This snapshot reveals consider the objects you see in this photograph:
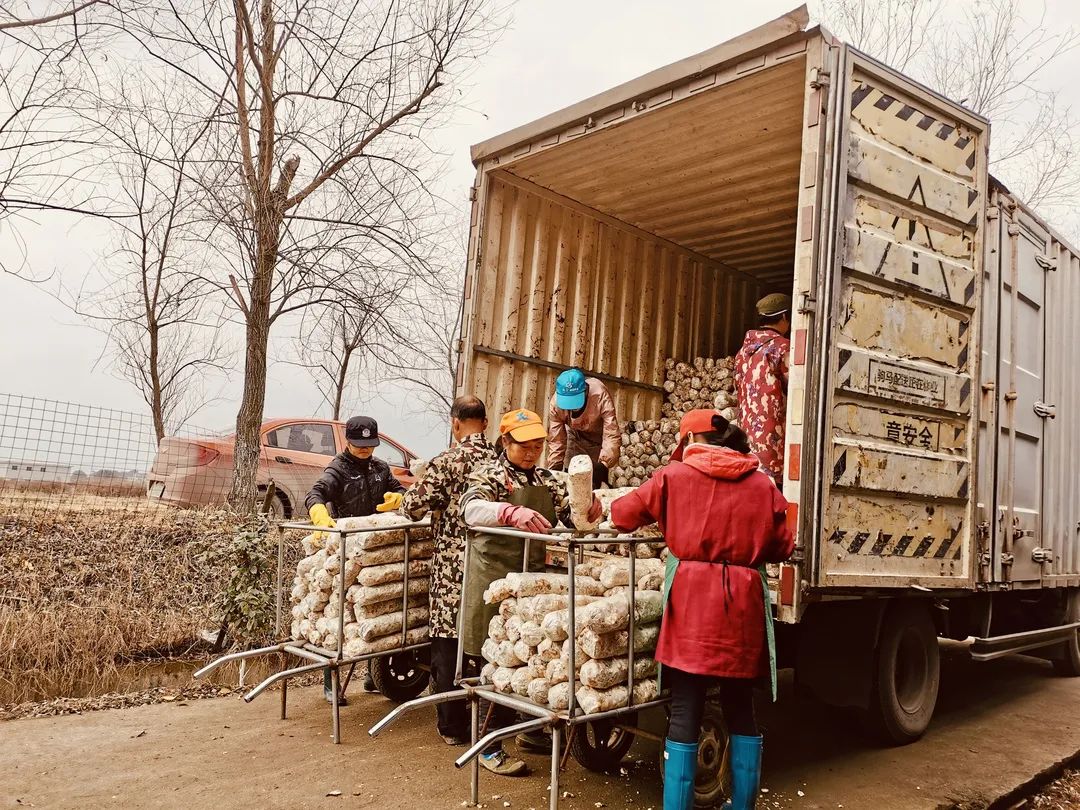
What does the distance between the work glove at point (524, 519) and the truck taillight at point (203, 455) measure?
743 centimetres

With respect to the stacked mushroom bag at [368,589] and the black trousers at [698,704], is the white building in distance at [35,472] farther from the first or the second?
the black trousers at [698,704]

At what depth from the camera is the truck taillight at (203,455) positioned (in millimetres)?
10133

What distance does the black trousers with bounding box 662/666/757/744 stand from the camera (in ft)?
11.2

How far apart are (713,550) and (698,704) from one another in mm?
669

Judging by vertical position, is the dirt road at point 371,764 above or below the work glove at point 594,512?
below

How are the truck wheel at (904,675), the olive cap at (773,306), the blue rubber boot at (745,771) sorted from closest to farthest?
the blue rubber boot at (745,771) → the truck wheel at (904,675) → the olive cap at (773,306)

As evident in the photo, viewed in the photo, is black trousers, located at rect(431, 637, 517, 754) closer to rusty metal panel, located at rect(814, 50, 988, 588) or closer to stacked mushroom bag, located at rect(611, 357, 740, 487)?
rusty metal panel, located at rect(814, 50, 988, 588)

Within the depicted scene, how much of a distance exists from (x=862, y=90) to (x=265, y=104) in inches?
278

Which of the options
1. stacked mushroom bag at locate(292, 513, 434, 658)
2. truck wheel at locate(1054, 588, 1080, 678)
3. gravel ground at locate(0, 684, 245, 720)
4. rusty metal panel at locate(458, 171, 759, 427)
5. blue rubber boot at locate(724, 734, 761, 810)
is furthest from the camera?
truck wheel at locate(1054, 588, 1080, 678)

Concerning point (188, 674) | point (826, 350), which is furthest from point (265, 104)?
point (826, 350)

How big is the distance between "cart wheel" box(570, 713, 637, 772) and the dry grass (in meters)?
4.29

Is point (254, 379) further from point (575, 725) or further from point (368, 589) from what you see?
point (575, 725)

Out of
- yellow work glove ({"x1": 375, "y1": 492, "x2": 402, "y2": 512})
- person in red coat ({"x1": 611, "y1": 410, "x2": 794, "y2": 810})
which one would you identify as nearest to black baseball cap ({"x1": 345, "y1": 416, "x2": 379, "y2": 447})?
yellow work glove ({"x1": 375, "y1": 492, "x2": 402, "y2": 512})

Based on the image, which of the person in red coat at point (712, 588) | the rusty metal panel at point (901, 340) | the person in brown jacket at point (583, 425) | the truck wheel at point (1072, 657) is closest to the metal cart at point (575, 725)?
the person in red coat at point (712, 588)
